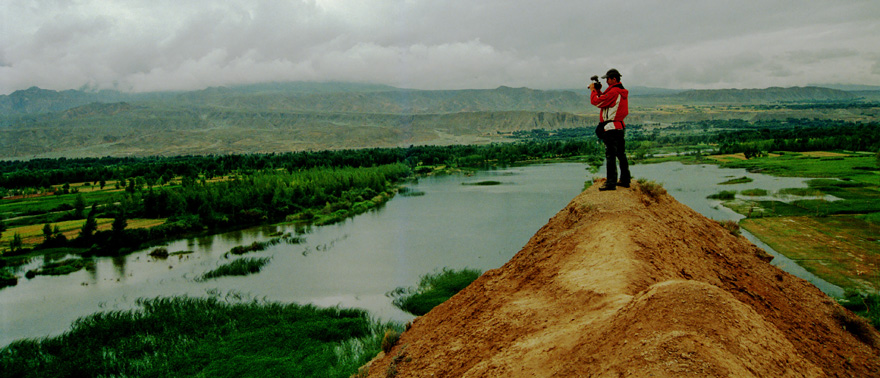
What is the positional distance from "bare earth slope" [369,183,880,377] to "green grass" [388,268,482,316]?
9.19m

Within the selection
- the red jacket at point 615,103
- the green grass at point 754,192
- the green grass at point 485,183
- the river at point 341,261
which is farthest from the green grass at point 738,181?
the red jacket at point 615,103

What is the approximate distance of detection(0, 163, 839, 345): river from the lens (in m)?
20.0

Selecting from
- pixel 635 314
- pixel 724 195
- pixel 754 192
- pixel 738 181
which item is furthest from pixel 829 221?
pixel 635 314

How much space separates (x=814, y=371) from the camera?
4191mm

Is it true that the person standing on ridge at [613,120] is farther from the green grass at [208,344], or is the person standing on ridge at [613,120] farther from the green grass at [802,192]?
the green grass at [802,192]

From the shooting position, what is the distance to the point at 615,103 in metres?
8.76

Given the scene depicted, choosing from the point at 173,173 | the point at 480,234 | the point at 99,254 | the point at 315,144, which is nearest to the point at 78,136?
the point at 315,144

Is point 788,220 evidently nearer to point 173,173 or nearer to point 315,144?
point 173,173

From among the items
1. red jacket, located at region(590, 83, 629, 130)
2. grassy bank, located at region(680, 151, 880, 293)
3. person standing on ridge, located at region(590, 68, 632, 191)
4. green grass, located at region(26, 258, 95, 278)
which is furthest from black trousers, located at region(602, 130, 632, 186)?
green grass, located at region(26, 258, 95, 278)

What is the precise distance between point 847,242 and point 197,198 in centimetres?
4642

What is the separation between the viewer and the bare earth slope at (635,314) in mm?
3840

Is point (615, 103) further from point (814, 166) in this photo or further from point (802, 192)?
point (814, 166)

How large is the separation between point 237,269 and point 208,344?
430 inches

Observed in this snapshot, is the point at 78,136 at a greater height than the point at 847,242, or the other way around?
the point at 78,136
